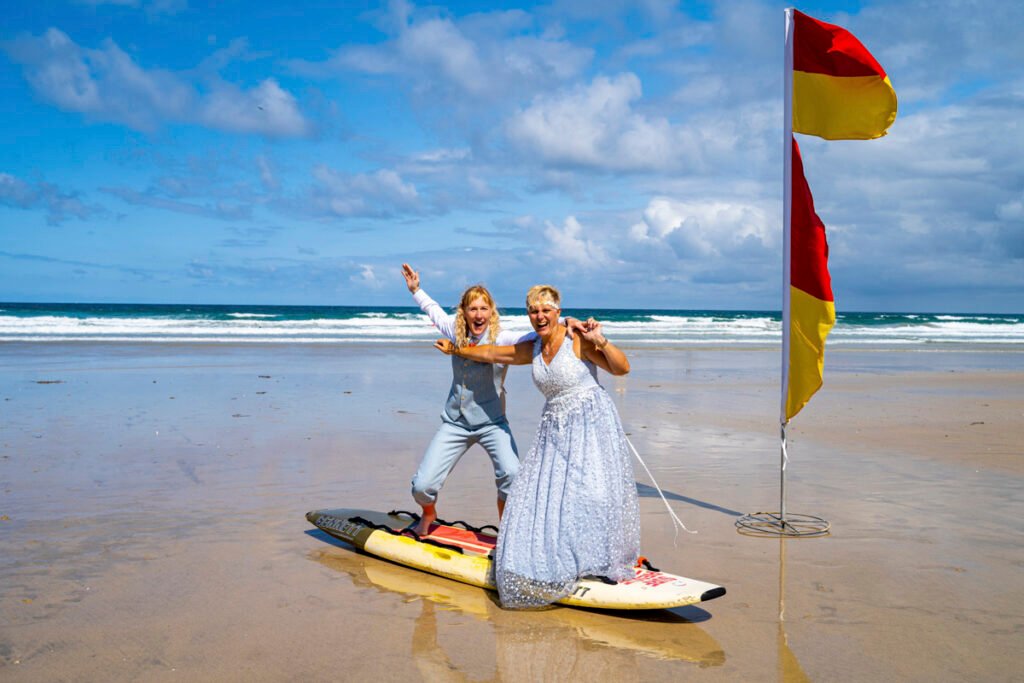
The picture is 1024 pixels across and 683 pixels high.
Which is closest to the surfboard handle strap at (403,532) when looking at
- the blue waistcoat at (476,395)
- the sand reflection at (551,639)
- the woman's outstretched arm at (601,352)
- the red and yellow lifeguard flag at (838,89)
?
the sand reflection at (551,639)

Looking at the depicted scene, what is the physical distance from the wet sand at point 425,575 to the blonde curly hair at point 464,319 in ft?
5.32

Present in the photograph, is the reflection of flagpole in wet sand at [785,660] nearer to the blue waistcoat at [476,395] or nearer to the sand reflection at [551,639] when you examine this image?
the sand reflection at [551,639]

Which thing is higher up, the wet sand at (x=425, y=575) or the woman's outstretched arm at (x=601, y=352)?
the woman's outstretched arm at (x=601, y=352)

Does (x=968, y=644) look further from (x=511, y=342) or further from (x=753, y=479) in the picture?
(x=753, y=479)

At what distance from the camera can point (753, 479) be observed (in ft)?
27.8

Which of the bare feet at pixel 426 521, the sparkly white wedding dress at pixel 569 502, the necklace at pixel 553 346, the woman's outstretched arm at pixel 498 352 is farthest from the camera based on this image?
the bare feet at pixel 426 521

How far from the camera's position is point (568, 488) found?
4.96 metres

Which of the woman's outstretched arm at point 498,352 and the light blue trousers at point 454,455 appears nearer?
the woman's outstretched arm at point 498,352

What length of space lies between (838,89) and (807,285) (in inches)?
61.1

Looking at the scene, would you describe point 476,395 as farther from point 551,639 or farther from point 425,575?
point 551,639

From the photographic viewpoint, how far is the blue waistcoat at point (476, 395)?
5.86 m

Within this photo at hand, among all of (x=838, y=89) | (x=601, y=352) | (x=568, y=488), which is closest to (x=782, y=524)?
(x=568, y=488)

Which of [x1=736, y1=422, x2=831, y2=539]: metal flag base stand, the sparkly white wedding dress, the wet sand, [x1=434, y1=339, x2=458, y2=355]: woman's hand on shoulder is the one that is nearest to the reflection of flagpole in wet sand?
the wet sand

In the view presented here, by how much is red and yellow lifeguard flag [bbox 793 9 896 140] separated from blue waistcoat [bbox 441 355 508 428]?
10.5 feet
